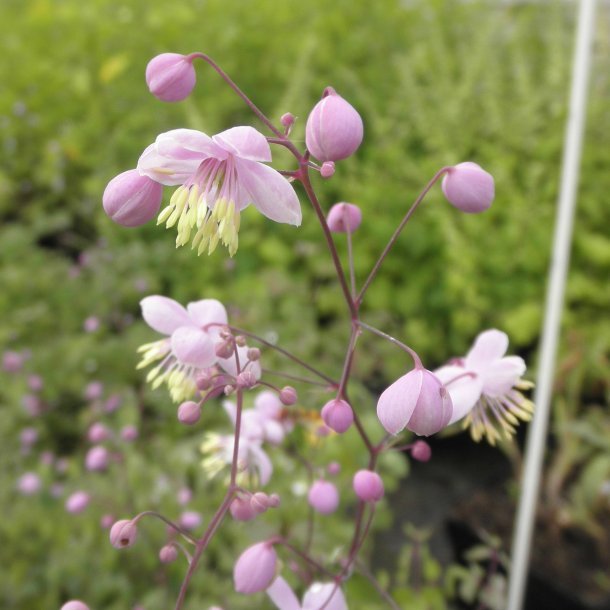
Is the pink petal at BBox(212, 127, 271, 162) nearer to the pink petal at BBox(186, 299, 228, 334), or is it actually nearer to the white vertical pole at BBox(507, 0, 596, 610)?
the pink petal at BBox(186, 299, 228, 334)

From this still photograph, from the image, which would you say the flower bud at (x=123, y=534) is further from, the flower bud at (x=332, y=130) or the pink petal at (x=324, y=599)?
the flower bud at (x=332, y=130)

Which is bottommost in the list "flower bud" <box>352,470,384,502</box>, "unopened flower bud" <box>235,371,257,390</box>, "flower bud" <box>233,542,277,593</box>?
"flower bud" <box>233,542,277,593</box>

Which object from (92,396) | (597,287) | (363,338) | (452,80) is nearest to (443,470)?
(363,338)

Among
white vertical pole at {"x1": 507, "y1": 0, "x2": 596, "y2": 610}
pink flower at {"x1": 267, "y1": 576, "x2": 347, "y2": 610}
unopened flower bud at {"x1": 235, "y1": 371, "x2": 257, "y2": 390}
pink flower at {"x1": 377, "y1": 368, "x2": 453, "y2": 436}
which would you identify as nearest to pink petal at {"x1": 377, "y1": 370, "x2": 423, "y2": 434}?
pink flower at {"x1": 377, "y1": 368, "x2": 453, "y2": 436}

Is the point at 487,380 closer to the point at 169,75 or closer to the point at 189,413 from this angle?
the point at 189,413

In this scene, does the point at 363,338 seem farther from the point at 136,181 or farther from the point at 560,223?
the point at 136,181
